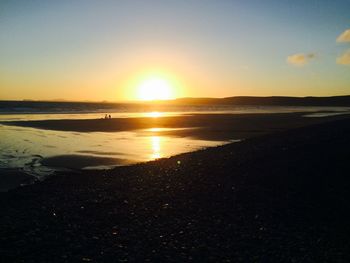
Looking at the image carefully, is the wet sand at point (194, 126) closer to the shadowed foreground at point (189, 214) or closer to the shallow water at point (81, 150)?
the shallow water at point (81, 150)

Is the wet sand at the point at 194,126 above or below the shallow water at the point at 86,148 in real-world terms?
above

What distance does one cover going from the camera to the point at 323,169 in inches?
655

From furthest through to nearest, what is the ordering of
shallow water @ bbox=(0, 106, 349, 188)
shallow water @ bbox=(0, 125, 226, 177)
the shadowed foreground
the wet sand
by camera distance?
the wet sand < shallow water @ bbox=(0, 125, 226, 177) < shallow water @ bbox=(0, 106, 349, 188) < the shadowed foreground

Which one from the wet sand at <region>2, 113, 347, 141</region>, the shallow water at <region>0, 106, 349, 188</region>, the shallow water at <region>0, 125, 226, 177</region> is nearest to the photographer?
the shallow water at <region>0, 106, 349, 188</region>

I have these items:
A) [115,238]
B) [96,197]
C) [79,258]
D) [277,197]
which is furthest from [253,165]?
[79,258]

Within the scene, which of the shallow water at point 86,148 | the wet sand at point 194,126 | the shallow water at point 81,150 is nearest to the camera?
the shallow water at point 81,150

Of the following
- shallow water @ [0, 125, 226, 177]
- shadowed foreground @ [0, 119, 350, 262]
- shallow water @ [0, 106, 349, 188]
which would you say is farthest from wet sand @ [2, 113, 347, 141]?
shadowed foreground @ [0, 119, 350, 262]

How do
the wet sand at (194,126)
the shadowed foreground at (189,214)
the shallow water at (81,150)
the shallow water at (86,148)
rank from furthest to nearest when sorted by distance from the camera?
the wet sand at (194,126) → the shallow water at (86,148) → the shallow water at (81,150) → the shadowed foreground at (189,214)

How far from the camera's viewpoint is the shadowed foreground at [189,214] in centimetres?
914

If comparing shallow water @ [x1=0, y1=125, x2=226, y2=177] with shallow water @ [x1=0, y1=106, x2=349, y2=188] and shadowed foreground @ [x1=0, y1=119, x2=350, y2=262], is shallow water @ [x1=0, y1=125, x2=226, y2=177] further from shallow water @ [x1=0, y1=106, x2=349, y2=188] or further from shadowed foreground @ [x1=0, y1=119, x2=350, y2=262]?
shadowed foreground @ [x1=0, y1=119, x2=350, y2=262]

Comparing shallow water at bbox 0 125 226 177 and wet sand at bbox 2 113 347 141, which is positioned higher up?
wet sand at bbox 2 113 347 141

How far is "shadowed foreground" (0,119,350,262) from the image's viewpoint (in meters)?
9.14

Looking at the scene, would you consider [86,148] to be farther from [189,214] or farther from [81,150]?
[189,214]

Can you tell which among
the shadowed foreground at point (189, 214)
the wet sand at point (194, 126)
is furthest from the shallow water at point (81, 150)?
the wet sand at point (194, 126)
